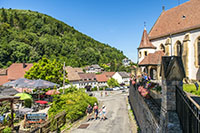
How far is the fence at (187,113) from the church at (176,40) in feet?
56.3

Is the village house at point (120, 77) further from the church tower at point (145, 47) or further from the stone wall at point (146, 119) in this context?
the stone wall at point (146, 119)

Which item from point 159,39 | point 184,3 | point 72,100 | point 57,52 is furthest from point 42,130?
point 57,52

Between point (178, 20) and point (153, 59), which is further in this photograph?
point (178, 20)

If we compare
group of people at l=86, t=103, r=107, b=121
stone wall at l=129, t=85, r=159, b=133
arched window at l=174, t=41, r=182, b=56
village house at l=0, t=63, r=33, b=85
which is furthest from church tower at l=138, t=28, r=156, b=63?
village house at l=0, t=63, r=33, b=85

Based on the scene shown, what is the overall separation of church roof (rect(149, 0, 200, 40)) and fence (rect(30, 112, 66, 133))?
21.7m

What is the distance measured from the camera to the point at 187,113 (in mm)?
4301

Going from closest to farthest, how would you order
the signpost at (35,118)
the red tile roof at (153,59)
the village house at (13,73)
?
the signpost at (35,118), the red tile roof at (153,59), the village house at (13,73)

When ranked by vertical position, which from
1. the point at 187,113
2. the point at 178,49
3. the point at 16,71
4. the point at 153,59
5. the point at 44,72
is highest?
the point at 178,49

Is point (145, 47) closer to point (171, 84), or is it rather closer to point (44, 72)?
Result: point (44, 72)

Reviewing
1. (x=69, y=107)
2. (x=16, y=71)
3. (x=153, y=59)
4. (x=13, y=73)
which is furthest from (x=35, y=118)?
(x=16, y=71)

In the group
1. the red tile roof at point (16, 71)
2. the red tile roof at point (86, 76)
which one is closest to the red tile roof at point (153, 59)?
the red tile roof at point (16, 71)

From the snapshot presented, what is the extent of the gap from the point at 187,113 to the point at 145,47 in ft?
90.6

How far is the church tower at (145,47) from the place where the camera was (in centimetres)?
3072

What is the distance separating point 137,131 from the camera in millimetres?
→ 11930
